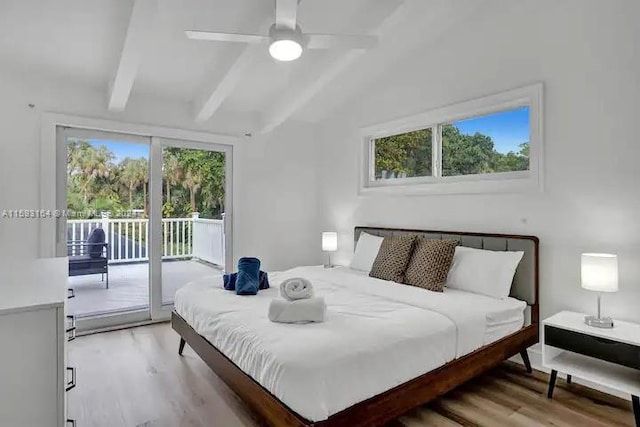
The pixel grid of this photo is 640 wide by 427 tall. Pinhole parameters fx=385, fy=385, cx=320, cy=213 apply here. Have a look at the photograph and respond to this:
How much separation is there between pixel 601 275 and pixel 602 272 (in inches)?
0.8

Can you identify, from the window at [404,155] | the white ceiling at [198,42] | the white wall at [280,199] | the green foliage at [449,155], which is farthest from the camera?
the white wall at [280,199]

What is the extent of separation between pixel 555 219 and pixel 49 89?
4656 millimetres

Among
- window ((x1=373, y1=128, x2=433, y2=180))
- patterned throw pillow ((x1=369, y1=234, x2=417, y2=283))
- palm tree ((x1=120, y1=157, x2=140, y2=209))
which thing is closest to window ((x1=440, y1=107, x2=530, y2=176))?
window ((x1=373, y1=128, x2=433, y2=180))

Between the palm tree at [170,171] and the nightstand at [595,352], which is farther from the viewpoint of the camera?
the palm tree at [170,171]

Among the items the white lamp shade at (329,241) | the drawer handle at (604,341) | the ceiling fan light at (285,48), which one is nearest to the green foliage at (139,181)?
the white lamp shade at (329,241)

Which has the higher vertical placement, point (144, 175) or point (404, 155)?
point (404, 155)

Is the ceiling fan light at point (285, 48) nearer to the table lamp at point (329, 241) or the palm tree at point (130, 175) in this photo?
the palm tree at point (130, 175)

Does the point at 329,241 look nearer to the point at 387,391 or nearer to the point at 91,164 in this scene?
the point at 91,164

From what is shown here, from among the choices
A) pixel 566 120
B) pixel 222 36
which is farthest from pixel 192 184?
pixel 566 120

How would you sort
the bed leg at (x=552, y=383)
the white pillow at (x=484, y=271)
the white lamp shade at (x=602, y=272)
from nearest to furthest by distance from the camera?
the white lamp shade at (x=602, y=272) < the bed leg at (x=552, y=383) < the white pillow at (x=484, y=271)

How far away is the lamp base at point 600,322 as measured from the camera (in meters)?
2.49

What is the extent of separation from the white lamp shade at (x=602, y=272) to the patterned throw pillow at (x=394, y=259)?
4.57 ft

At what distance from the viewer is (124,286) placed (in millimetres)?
4328

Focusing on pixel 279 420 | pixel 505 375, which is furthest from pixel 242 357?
pixel 505 375
